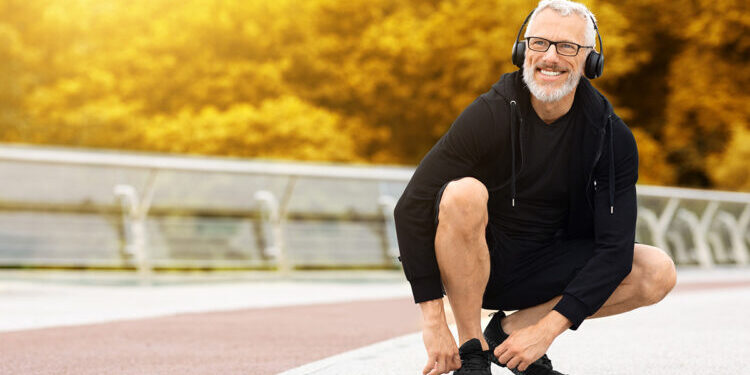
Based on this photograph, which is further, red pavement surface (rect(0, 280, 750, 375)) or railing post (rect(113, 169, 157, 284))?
railing post (rect(113, 169, 157, 284))

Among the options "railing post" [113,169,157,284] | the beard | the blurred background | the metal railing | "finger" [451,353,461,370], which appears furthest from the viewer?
the blurred background

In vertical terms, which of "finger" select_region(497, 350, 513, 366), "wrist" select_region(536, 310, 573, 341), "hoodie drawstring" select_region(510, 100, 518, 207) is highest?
"hoodie drawstring" select_region(510, 100, 518, 207)

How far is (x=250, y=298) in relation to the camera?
11.0 m

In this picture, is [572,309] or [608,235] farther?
[608,235]

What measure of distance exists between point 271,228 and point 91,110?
19.3 m

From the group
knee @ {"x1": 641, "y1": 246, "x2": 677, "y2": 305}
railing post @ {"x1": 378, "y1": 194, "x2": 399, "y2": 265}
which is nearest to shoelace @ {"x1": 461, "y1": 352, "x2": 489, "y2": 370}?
knee @ {"x1": 641, "y1": 246, "x2": 677, "y2": 305}

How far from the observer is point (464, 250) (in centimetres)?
445

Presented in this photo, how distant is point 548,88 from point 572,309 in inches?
31.5

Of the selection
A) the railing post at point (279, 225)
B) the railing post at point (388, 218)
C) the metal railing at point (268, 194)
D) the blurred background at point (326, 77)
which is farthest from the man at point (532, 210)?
the blurred background at point (326, 77)

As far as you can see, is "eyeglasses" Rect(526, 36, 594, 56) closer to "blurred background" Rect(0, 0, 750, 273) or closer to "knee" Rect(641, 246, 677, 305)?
"knee" Rect(641, 246, 677, 305)

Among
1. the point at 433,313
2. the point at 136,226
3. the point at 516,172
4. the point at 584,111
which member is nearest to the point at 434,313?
the point at 433,313

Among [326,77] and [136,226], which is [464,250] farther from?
[326,77]

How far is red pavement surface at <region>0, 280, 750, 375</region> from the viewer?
19.0ft

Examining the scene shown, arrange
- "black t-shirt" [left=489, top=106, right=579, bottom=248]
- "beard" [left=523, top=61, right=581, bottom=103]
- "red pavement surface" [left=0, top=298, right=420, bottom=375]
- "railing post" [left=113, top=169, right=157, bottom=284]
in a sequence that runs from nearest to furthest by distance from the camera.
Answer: "beard" [left=523, top=61, right=581, bottom=103], "black t-shirt" [left=489, top=106, right=579, bottom=248], "red pavement surface" [left=0, top=298, right=420, bottom=375], "railing post" [left=113, top=169, right=157, bottom=284]
